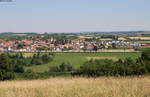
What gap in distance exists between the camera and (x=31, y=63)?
42.5 meters

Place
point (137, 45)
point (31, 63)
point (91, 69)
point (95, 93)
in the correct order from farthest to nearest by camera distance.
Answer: point (137, 45)
point (31, 63)
point (91, 69)
point (95, 93)

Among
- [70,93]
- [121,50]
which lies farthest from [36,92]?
[121,50]

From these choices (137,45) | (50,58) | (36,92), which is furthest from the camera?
(137,45)

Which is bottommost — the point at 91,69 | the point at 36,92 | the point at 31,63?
the point at 31,63

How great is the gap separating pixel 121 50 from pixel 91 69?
30832mm

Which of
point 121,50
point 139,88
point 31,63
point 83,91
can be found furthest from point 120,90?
point 121,50

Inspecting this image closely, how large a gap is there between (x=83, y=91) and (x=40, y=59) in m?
40.3

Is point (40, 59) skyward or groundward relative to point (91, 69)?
groundward

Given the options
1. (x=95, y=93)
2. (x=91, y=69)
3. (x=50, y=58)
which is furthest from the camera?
(x=50, y=58)

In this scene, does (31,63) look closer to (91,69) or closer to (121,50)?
(121,50)

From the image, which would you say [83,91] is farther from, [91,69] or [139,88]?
[91,69]

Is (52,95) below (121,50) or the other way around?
the other way around

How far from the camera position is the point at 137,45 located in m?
50.4

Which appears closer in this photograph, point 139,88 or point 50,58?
point 139,88
